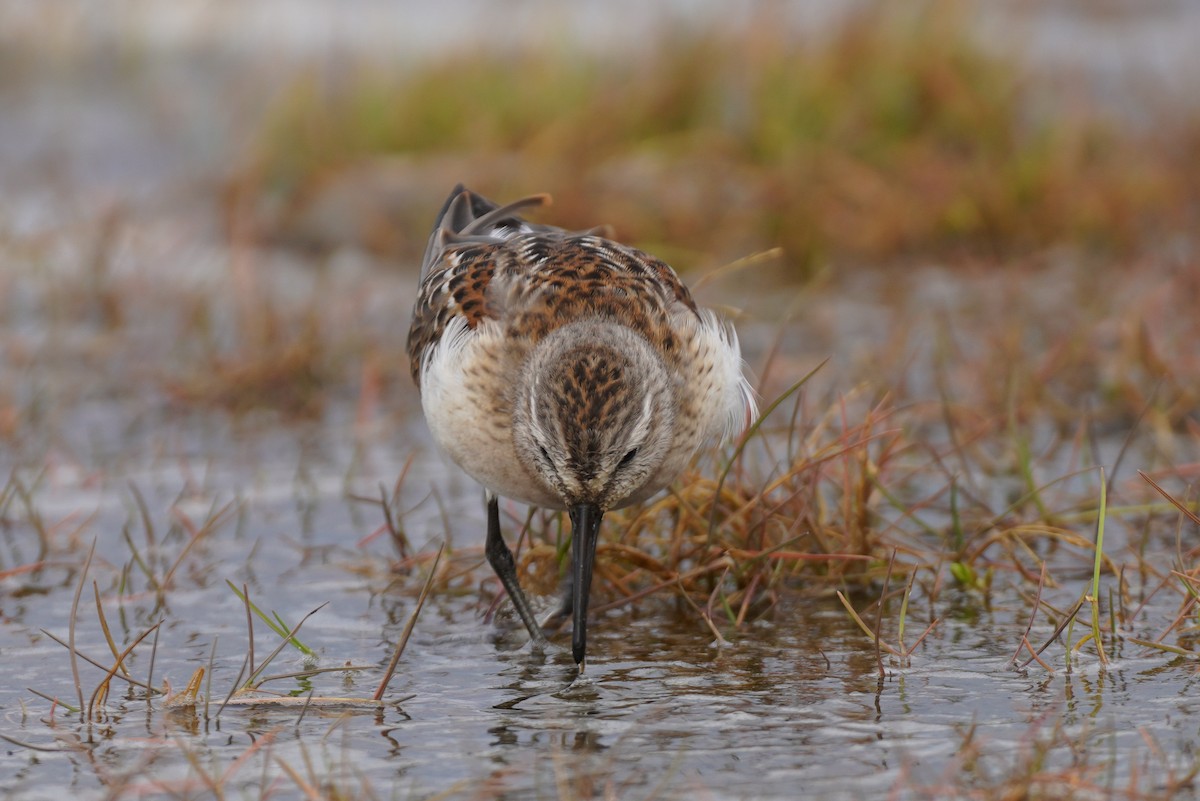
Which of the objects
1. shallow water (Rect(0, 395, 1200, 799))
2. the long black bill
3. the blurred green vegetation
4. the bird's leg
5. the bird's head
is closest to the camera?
shallow water (Rect(0, 395, 1200, 799))

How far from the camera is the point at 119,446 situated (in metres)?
8.17

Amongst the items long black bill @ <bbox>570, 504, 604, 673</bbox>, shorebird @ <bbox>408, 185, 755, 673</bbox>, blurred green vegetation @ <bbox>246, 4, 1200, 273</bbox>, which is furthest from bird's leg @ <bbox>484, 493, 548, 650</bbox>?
blurred green vegetation @ <bbox>246, 4, 1200, 273</bbox>

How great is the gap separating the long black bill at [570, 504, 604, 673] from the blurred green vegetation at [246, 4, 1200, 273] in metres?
5.15

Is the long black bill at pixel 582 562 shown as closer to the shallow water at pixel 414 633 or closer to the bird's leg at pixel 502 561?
the shallow water at pixel 414 633

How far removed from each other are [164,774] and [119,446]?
425 centimetres

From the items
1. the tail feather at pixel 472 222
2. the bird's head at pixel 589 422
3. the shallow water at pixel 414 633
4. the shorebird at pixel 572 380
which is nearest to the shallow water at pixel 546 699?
the shallow water at pixel 414 633

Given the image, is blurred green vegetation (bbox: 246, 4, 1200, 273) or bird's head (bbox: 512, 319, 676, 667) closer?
bird's head (bbox: 512, 319, 676, 667)

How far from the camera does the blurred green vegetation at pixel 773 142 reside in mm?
11062

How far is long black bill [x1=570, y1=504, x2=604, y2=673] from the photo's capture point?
503 centimetres

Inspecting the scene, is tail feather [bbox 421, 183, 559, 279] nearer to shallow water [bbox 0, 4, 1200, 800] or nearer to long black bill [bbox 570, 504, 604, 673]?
shallow water [bbox 0, 4, 1200, 800]

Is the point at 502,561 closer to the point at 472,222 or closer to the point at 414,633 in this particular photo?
the point at 414,633

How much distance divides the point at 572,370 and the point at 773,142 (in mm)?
7109

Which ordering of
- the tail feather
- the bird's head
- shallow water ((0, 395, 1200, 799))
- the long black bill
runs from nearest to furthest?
shallow water ((0, 395, 1200, 799))
the bird's head
the long black bill
the tail feather

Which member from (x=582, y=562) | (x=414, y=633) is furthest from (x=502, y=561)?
(x=582, y=562)
